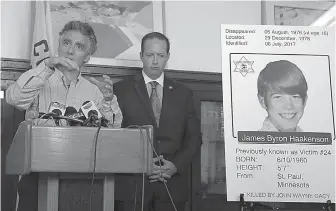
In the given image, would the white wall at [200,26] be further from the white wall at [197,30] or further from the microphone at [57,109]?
the microphone at [57,109]

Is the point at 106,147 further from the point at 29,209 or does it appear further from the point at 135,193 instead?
the point at 135,193

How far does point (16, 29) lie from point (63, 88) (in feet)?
3.35

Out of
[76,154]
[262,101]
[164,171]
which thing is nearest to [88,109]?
[76,154]

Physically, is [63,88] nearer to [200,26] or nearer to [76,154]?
[76,154]

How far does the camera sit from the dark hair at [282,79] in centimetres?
283

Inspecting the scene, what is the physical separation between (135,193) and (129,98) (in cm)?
62

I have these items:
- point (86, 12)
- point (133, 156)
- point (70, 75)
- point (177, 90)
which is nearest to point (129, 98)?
point (177, 90)

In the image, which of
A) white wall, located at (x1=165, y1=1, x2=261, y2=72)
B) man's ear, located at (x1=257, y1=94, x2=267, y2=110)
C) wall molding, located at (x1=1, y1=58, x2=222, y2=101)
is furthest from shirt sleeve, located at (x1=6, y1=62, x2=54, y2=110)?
white wall, located at (x1=165, y1=1, x2=261, y2=72)

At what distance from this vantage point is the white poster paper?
271cm

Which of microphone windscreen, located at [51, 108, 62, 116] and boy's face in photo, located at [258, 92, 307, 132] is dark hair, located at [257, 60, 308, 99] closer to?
boy's face in photo, located at [258, 92, 307, 132]

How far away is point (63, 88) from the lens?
98.5 inches

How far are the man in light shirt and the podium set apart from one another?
24cm

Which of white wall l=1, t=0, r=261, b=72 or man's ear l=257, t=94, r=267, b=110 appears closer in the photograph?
man's ear l=257, t=94, r=267, b=110

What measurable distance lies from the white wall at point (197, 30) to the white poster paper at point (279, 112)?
83cm
